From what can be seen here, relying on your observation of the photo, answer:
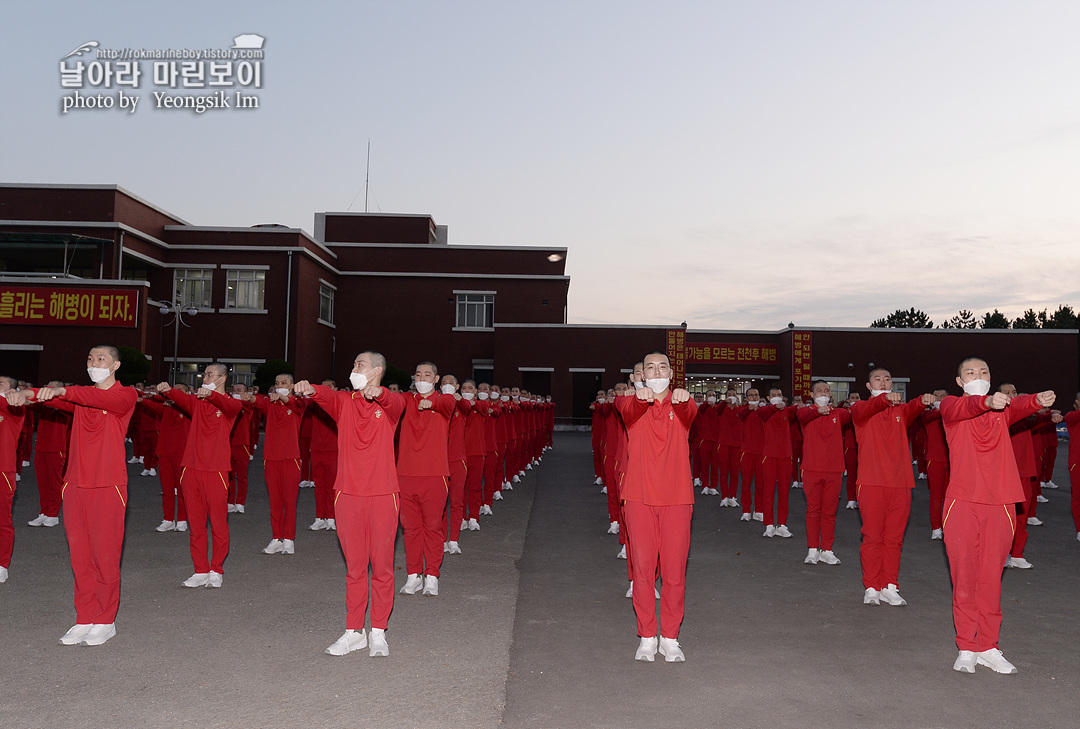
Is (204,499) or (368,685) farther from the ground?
(204,499)

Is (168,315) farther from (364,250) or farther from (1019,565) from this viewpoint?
(1019,565)

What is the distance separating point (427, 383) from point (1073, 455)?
876cm

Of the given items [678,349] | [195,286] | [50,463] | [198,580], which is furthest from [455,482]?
[678,349]

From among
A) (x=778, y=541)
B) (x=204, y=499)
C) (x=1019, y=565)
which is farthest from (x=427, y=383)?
(x=1019, y=565)

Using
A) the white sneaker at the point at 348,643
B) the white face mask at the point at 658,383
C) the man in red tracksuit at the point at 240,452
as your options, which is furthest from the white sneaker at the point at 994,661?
the man in red tracksuit at the point at 240,452

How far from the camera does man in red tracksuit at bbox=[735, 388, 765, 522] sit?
1110 cm

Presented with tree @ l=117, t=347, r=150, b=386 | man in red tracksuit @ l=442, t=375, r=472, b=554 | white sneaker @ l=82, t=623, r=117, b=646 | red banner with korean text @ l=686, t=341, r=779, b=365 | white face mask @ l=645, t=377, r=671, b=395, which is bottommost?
white sneaker @ l=82, t=623, r=117, b=646

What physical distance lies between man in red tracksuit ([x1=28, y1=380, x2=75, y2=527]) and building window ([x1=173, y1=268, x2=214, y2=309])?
25.0 m

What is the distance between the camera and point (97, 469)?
5.50 meters

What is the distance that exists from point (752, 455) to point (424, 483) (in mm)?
6191

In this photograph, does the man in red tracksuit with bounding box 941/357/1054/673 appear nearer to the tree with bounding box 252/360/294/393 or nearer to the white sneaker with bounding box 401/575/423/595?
the white sneaker with bounding box 401/575/423/595

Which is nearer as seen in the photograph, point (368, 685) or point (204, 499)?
point (368, 685)

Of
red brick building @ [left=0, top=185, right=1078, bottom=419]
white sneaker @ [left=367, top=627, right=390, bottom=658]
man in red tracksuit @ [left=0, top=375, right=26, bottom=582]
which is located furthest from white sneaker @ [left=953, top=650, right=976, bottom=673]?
red brick building @ [left=0, top=185, right=1078, bottom=419]

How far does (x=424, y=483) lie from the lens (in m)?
6.90
